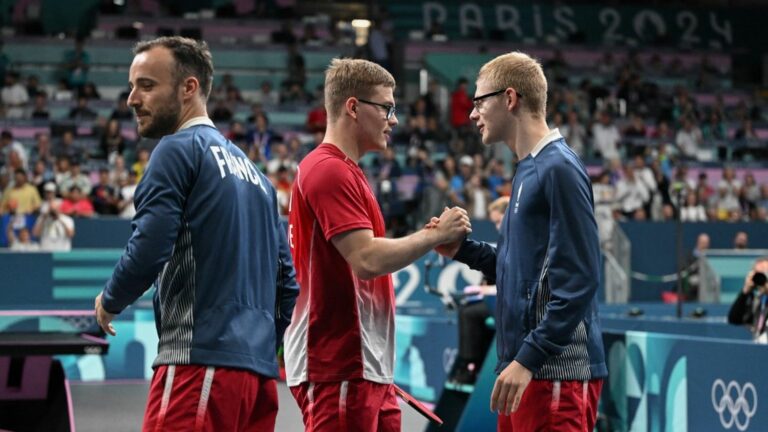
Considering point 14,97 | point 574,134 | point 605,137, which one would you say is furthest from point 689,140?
point 14,97

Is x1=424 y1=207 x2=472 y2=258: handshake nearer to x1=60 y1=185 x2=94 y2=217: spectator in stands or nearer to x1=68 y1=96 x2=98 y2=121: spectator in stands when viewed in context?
x1=60 y1=185 x2=94 y2=217: spectator in stands

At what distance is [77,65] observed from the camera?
26703 millimetres

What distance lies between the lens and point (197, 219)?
3.95 meters

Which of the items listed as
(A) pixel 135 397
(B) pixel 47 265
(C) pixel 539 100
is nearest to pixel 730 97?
(B) pixel 47 265

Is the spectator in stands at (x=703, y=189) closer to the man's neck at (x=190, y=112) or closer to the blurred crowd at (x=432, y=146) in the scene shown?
the blurred crowd at (x=432, y=146)

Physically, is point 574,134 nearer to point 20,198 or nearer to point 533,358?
point 20,198

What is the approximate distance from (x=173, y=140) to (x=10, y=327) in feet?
16.3

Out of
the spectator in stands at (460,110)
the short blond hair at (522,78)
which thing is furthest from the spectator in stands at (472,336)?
the spectator in stands at (460,110)

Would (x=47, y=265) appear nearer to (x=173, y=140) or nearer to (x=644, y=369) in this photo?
(x=644, y=369)

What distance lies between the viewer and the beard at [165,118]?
4090 millimetres

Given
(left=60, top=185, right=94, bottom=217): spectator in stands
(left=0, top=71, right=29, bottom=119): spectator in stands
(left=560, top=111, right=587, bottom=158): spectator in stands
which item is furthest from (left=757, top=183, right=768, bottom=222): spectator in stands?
(left=0, top=71, right=29, bottom=119): spectator in stands

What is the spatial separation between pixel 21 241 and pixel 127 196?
1.84 meters

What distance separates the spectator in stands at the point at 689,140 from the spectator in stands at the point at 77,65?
12864mm

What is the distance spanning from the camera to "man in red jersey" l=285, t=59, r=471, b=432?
4430 mm
